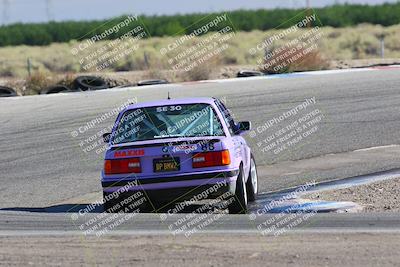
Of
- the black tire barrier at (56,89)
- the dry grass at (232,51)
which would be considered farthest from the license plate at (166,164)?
the dry grass at (232,51)

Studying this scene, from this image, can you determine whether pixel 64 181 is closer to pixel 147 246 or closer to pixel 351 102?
pixel 147 246

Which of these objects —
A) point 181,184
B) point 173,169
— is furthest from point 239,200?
point 173,169

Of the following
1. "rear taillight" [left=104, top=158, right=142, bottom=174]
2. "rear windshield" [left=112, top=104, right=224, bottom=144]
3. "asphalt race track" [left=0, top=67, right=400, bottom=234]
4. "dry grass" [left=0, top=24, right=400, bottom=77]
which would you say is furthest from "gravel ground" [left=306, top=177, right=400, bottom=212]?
"dry grass" [left=0, top=24, right=400, bottom=77]

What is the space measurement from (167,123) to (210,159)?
2.76 feet

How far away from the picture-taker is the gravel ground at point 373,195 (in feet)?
38.1

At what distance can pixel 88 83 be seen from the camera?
92.6 feet

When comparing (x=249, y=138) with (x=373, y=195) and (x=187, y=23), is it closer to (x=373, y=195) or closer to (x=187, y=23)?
(x=373, y=195)

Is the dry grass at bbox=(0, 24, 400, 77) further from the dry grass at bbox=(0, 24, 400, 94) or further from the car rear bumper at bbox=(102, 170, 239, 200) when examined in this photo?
the car rear bumper at bbox=(102, 170, 239, 200)

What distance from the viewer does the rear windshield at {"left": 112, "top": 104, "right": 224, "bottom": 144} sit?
11.4 metres

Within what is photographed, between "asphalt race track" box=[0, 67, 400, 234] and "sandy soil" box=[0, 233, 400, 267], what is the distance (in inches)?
26.6

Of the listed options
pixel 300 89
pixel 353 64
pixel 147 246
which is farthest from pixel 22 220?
pixel 353 64

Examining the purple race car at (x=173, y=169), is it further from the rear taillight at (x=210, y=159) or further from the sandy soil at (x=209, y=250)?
the sandy soil at (x=209, y=250)

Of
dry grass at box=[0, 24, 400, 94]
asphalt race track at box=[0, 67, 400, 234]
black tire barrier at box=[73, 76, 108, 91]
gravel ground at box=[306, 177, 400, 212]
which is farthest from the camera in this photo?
dry grass at box=[0, 24, 400, 94]

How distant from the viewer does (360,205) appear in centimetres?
1159
